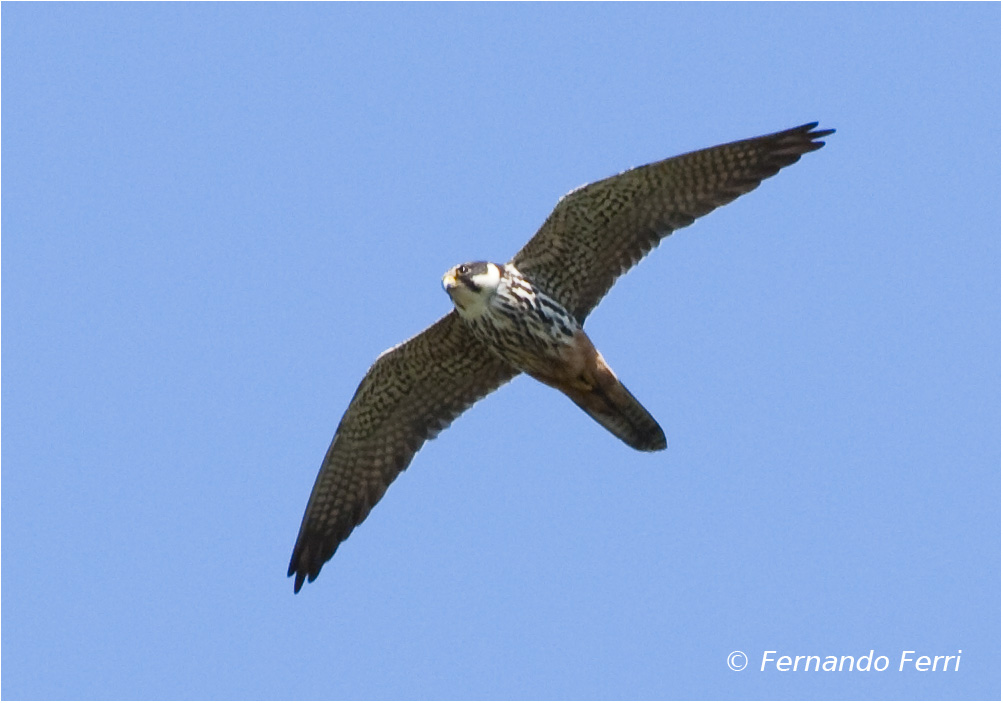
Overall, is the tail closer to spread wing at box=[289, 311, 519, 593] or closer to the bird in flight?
the bird in flight

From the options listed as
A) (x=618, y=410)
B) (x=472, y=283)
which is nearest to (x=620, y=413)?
(x=618, y=410)

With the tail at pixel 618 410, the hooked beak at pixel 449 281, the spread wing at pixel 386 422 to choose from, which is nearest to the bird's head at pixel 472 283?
the hooked beak at pixel 449 281

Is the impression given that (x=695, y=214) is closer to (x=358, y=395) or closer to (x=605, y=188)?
(x=605, y=188)

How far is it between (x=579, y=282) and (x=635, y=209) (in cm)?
67

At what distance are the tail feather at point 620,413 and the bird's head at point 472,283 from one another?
98 centimetres

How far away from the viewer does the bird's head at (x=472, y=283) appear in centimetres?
1170

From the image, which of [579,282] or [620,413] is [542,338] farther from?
[620,413]

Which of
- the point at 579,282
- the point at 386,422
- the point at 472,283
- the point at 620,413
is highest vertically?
the point at 579,282

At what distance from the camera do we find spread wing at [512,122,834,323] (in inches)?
468

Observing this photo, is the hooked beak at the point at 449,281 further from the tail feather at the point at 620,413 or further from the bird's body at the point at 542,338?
the tail feather at the point at 620,413

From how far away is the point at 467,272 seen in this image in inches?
462

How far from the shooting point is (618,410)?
39.5ft

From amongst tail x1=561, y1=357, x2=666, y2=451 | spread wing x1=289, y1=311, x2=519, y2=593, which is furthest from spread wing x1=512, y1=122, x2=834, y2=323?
spread wing x1=289, y1=311, x2=519, y2=593

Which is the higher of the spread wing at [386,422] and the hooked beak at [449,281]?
the hooked beak at [449,281]
